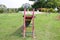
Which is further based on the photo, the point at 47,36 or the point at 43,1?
the point at 43,1

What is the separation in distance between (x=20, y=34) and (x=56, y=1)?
2479cm

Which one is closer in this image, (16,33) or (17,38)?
(17,38)

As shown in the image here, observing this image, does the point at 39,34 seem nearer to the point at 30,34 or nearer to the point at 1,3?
the point at 30,34

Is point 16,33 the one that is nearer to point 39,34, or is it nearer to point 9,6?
point 39,34

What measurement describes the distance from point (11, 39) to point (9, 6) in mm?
26772

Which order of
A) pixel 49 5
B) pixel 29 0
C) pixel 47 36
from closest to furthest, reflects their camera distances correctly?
pixel 47 36
pixel 49 5
pixel 29 0

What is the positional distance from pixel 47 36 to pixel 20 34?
1.51 m

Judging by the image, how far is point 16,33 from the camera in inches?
506

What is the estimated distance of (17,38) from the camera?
38.1 ft

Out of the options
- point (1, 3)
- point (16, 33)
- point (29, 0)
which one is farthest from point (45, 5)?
point (16, 33)

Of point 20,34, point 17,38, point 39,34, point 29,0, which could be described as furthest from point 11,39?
point 29,0

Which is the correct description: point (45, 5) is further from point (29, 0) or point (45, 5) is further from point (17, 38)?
point (17, 38)

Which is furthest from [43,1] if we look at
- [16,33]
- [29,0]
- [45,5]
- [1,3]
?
[16,33]

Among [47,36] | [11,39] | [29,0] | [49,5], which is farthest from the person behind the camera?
[29,0]
